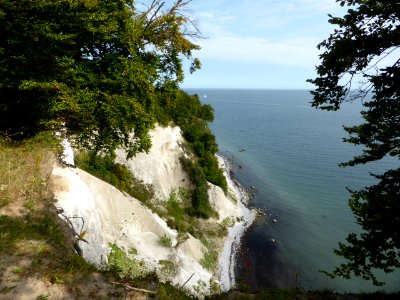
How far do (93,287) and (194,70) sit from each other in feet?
45.6

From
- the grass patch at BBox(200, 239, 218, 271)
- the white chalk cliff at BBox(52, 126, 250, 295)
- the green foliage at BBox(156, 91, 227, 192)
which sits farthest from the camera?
the green foliage at BBox(156, 91, 227, 192)

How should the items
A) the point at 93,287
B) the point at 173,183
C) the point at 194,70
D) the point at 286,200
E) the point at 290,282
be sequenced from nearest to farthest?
the point at 93,287
the point at 194,70
the point at 290,282
the point at 173,183
the point at 286,200

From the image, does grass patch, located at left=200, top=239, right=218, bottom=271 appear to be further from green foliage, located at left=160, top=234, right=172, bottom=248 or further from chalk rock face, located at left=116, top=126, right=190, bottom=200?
chalk rock face, located at left=116, top=126, right=190, bottom=200

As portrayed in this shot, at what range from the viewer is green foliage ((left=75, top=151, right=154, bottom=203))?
25.6 m

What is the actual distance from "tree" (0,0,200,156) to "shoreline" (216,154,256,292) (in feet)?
57.2

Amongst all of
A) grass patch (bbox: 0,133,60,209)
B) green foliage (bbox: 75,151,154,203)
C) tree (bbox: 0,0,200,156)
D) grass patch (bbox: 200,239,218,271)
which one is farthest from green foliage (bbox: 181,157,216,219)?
grass patch (bbox: 0,133,60,209)

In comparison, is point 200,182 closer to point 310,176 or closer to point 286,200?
point 286,200

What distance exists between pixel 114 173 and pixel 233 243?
1799cm

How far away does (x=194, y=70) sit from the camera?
18250 mm

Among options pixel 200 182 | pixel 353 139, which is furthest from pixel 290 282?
pixel 353 139

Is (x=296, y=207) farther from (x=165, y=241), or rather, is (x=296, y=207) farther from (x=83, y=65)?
(x=83, y=65)

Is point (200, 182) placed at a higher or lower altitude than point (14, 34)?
lower

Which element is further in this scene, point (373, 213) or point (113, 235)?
point (113, 235)

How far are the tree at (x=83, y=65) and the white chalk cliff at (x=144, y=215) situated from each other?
8.63ft
